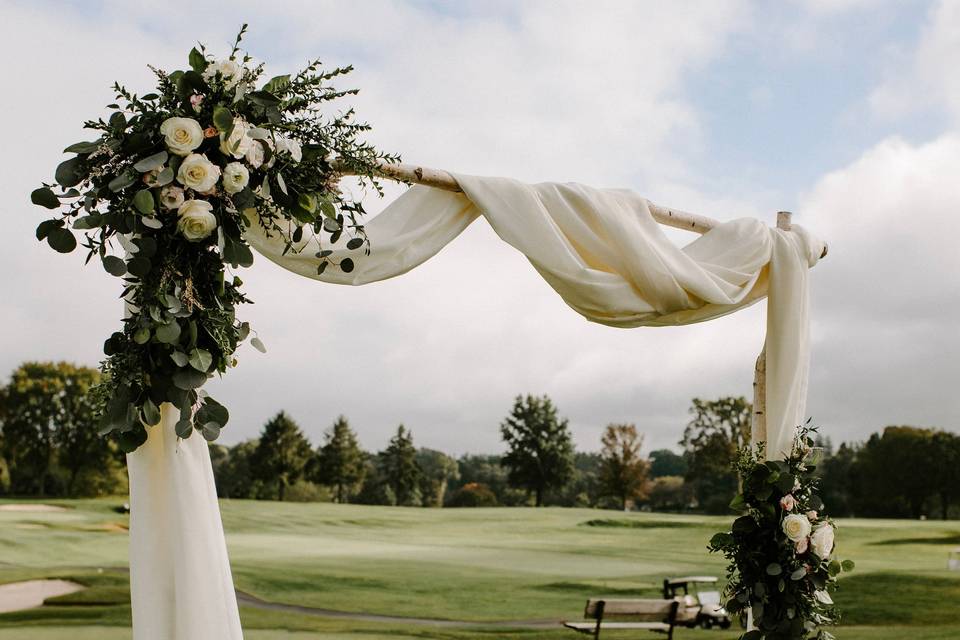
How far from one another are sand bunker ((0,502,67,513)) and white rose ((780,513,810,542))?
15129mm

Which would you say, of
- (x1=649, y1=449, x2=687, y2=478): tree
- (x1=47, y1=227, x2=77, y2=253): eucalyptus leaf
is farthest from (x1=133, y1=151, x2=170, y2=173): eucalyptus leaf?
(x1=649, y1=449, x2=687, y2=478): tree

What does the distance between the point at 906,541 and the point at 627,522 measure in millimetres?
5362

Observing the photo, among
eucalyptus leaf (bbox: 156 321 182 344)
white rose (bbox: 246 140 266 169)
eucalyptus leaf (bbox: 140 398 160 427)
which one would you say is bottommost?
eucalyptus leaf (bbox: 140 398 160 427)

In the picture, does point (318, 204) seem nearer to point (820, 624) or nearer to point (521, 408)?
point (820, 624)

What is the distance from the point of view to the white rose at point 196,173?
8.63ft

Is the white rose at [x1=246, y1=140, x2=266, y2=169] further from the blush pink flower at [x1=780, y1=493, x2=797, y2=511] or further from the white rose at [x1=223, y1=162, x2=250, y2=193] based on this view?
the blush pink flower at [x1=780, y1=493, x2=797, y2=511]

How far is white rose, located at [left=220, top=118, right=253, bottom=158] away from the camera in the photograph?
8.90 ft

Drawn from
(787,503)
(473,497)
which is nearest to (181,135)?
(787,503)

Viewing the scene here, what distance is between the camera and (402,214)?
11.4 ft

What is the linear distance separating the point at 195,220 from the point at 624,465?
69.7 feet

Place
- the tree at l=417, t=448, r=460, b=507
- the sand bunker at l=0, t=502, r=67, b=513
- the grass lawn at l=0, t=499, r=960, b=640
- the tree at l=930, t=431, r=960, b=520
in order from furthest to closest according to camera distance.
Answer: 1. the tree at l=417, t=448, r=460, b=507
2. the tree at l=930, t=431, r=960, b=520
3. the sand bunker at l=0, t=502, r=67, b=513
4. the grass lawn at l=0, t=499, r=960, b=640

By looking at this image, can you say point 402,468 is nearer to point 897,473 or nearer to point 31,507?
point 31,507

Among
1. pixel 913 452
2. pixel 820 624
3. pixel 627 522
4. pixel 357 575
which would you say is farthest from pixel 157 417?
pixel 913 452

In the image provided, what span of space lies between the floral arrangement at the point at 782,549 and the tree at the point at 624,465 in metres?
18.9
